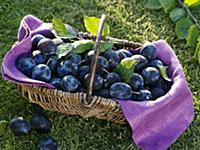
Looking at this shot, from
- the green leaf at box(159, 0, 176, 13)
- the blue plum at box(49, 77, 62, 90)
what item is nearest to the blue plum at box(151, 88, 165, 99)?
the blue plum at box(49, 77, 62, 90)

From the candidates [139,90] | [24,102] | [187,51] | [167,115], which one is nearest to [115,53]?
[139,90]

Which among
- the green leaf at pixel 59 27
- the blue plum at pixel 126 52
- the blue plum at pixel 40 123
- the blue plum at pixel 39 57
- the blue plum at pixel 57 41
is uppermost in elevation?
the green leaf at pixel 59 27

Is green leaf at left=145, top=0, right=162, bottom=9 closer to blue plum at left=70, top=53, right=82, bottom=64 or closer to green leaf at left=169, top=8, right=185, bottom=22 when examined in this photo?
green leaf at left=169, top=8, right=185, bottom=22

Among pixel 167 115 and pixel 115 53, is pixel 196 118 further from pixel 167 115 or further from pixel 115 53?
pixel 115 53

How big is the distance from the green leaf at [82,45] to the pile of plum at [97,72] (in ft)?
0.06

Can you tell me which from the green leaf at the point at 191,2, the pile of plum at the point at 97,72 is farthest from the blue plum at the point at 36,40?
the green leaf at the point at 191,2

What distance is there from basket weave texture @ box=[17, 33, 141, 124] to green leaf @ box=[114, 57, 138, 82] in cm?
10

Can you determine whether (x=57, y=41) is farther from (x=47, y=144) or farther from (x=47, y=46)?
(x=47, y=144)

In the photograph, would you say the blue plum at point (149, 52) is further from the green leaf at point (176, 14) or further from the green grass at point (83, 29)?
the green leaf at point (176, 14)

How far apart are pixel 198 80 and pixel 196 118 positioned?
223mm

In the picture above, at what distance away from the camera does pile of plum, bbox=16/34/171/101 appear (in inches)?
66.6

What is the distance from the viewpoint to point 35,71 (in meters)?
1.71

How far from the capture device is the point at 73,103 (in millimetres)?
1660

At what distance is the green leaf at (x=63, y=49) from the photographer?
174 centimetres
